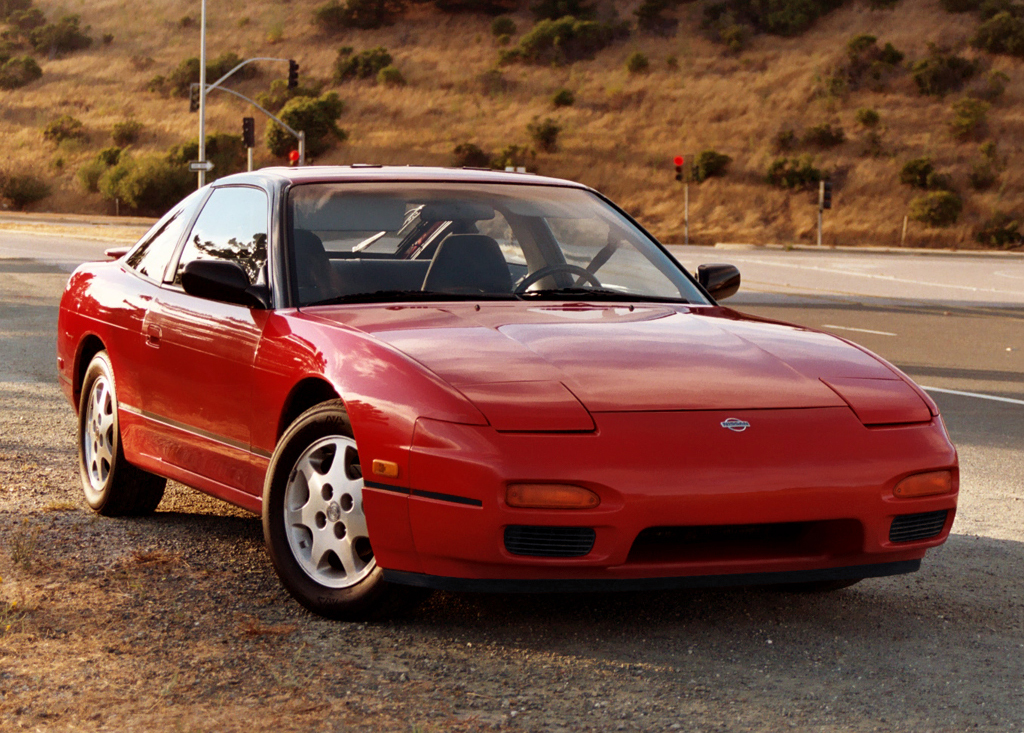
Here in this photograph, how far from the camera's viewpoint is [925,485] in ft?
13.5

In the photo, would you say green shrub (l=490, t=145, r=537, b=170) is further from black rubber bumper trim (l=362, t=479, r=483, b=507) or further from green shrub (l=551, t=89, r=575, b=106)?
black rubber bumper trim (l=362, t=479, r=483, b=507)

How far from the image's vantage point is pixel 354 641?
4004 mm

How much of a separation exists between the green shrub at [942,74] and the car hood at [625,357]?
250 ft

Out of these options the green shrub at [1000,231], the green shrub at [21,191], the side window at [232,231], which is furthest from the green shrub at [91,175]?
the side window at [232,231]

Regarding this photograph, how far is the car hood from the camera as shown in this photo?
394cm

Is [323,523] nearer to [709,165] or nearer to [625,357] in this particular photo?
[625,357]

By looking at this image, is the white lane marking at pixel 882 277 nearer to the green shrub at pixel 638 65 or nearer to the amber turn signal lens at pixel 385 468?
the amber turn signal lens at pixel 385 468

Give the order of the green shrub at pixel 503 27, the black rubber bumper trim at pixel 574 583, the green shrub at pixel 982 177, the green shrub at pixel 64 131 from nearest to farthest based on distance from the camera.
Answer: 1. the black rubber bumper trim at pixel 574 583
2. the green shrub at pixel 982 177
3. the green shrub at pixel 64 131
4. the green shrub at pixel 503 27

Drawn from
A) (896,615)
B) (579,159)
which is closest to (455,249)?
(896,615)

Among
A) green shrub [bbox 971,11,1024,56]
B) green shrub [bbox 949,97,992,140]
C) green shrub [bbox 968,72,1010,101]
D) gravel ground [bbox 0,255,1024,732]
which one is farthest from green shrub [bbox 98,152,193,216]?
gravel ground [bbox 0,255,1024,732]

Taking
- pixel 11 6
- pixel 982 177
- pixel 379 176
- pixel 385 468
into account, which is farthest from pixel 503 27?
pixel 385 468

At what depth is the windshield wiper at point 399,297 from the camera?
480cm

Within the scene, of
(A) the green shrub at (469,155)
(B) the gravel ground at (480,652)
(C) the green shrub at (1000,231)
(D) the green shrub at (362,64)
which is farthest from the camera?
(D) the green shrub at (362,64)

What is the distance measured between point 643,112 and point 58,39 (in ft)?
164
